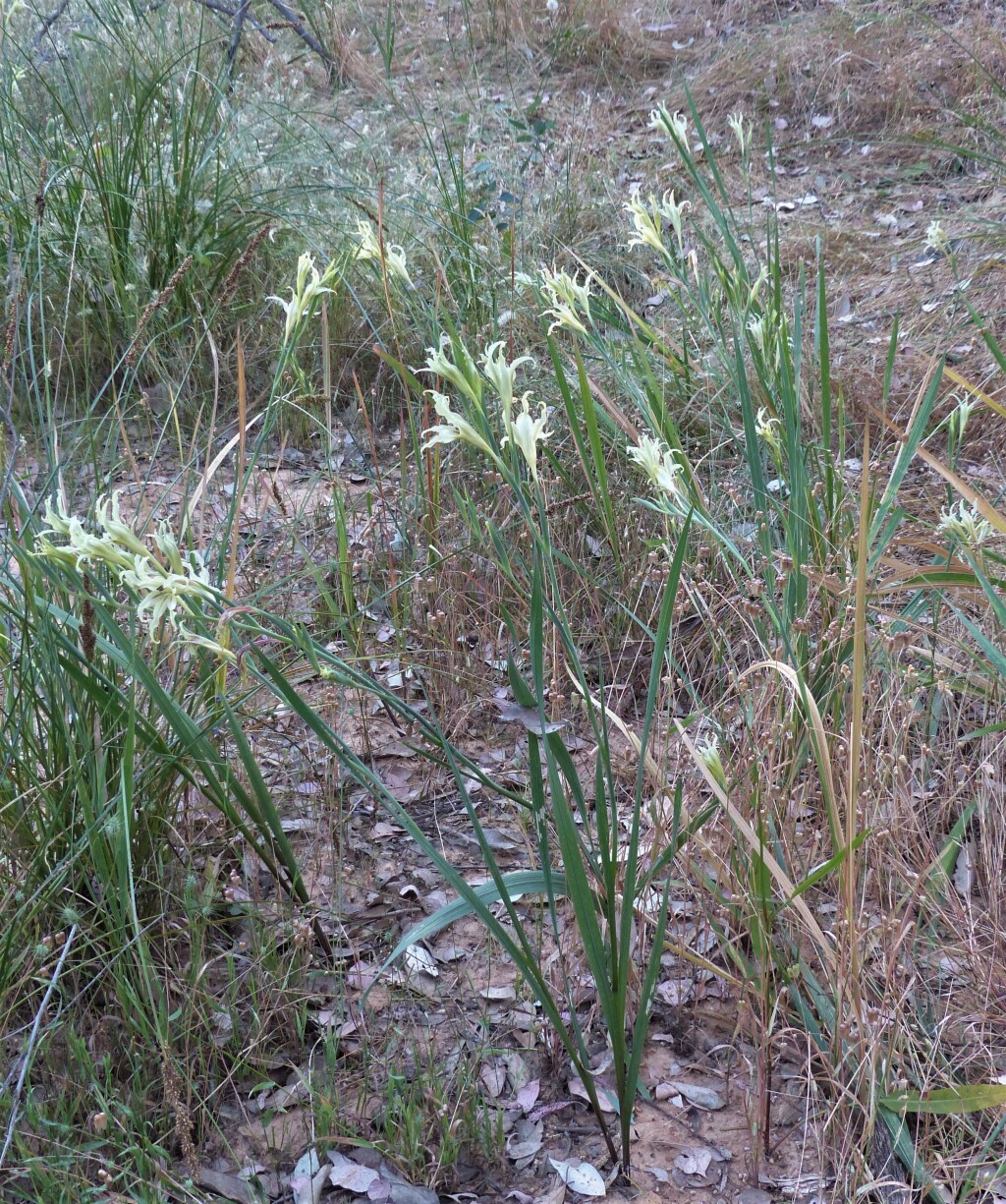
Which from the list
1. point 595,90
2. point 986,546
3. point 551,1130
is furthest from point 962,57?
point 551,1130

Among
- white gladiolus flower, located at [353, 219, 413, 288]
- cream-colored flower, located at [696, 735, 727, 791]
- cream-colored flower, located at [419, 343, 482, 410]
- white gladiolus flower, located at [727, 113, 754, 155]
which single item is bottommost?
cream-colored flower, located at [696, 735, 727, 791]

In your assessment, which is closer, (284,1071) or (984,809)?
(284,1071)

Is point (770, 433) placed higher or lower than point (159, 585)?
lower

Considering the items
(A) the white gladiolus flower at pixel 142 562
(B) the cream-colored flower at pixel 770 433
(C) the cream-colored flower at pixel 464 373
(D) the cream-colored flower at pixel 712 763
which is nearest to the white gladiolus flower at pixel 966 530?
(B) the cream-colored flower at pixel 770 433

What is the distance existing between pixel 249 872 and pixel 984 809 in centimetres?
130

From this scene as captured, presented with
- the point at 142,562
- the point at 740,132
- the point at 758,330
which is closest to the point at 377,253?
the point at 758,330

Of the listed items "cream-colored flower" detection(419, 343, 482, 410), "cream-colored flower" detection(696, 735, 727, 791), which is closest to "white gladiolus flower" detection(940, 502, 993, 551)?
"cream-colored flower" detection(696, 735, 727, 791)

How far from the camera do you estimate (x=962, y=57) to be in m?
5.01

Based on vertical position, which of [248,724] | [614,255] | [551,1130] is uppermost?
[614,255]

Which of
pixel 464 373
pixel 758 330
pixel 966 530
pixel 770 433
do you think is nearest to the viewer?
pixel 464 373

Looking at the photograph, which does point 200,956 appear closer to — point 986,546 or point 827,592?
point 827,592

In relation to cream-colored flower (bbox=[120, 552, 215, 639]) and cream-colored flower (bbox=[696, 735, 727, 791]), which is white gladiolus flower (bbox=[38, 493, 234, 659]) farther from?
cream-colored flower (bbox=[696, 735, 727, 791])

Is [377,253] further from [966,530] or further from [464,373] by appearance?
[966,530]

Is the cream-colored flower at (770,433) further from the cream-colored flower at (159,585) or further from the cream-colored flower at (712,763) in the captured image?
the cream-colored flower at (159,585)
